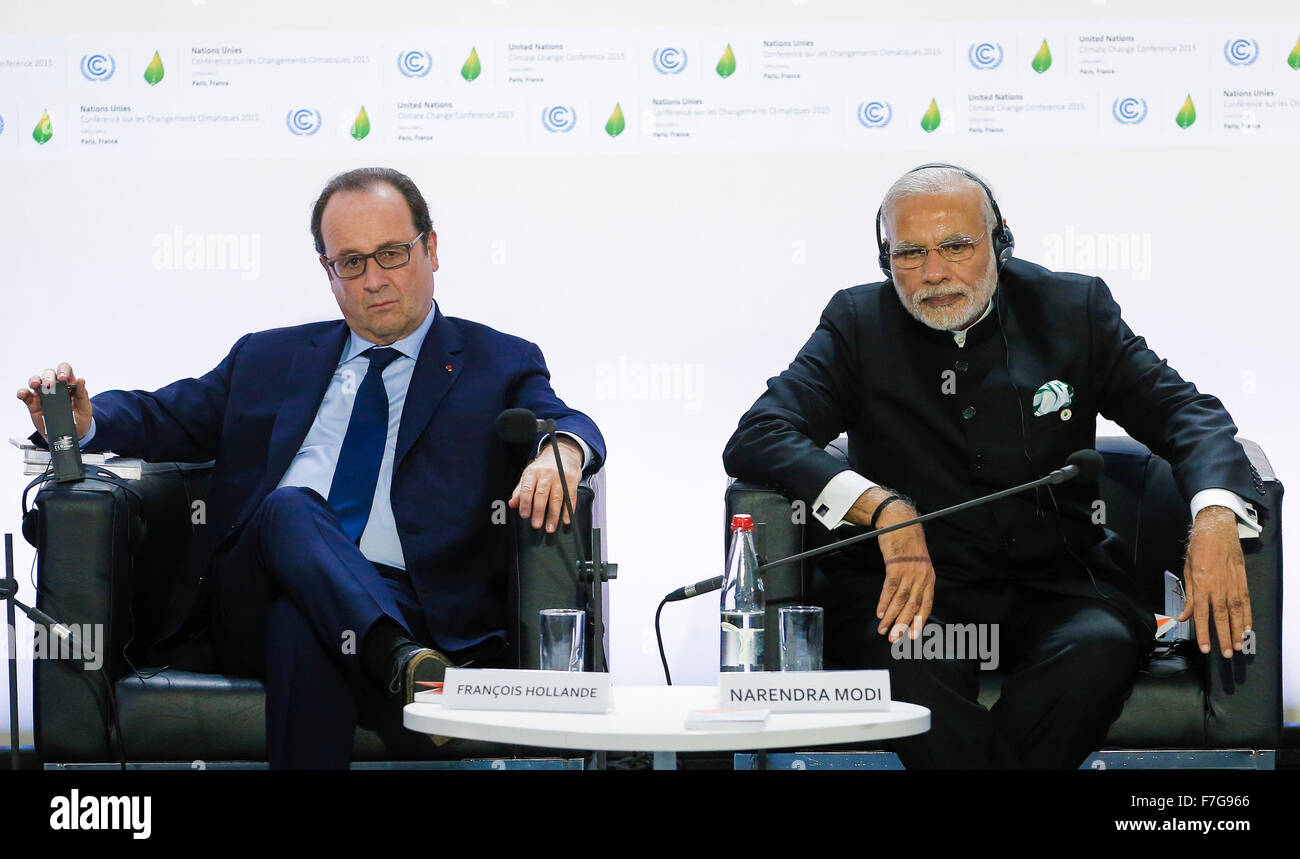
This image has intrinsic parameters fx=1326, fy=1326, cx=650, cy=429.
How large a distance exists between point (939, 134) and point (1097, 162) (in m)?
0.45

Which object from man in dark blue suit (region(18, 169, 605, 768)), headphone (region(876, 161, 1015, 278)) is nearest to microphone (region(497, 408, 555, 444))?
man in dark blue suit (region(18, 169, 605, 768))

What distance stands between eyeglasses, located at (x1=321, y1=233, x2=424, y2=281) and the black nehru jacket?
0.93 meters

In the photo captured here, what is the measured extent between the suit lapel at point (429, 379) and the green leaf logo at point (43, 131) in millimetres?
1458

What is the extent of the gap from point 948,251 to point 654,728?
1.45 metres

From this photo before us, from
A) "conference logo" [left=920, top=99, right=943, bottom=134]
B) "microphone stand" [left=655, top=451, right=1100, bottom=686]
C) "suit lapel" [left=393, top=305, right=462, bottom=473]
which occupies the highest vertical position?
"conference logo" [left=920, top=99, right=943, bottom=134]

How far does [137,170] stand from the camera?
3.86 meters

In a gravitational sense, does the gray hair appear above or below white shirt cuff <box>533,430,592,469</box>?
above

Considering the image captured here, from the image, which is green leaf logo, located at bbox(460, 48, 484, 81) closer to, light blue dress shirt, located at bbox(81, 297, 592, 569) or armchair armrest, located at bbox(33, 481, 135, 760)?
light blue dress shirt, located at bbox(81, 297, 592, 569)

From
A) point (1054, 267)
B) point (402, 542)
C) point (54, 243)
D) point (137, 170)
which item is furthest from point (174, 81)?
point (1054, 267)

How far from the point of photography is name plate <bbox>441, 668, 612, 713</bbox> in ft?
6.97

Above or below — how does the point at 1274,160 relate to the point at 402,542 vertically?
above

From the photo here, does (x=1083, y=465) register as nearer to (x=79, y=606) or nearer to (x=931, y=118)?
(x=931, y=118)
